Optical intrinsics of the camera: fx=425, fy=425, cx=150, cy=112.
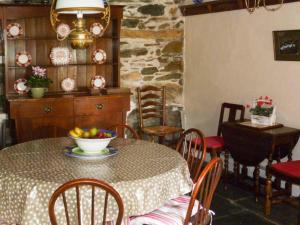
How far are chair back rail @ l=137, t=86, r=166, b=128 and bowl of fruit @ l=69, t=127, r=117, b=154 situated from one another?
2431 millimetres

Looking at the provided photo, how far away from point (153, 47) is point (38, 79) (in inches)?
65.9

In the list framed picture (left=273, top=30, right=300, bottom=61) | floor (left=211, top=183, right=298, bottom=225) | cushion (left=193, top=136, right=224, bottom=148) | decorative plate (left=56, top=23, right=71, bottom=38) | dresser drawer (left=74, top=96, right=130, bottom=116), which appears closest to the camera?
floor (left=211, top=183, right=298, bottom=225)

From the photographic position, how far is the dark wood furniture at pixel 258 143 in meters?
3.83

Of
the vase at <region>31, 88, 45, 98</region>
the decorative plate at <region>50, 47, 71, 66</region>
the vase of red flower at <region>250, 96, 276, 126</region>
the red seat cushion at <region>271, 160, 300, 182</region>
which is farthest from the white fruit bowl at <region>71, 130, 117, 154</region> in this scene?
the decorative plate at <region>50, 47, 71, 66</region>

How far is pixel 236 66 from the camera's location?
4809 mm

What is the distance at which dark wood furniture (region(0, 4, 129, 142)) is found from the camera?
14.2ft

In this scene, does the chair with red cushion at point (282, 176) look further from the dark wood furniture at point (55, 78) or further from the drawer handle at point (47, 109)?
the drawer handle at point (47, 109)

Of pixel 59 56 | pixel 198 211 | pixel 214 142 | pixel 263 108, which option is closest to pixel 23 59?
pixel 59 56

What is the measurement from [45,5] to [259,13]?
2232 mm

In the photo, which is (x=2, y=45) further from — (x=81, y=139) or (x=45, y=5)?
→ (x=81, y=139)

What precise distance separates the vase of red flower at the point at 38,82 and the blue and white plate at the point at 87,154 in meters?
1.66

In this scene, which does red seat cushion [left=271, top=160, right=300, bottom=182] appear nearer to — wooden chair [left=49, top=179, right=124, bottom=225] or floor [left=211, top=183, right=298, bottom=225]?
floor [left=211, top=183, right=298, bottom=225]

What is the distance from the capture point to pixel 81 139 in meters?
2.68

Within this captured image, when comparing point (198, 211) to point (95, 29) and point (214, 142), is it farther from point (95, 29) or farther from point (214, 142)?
point (95, 29)
